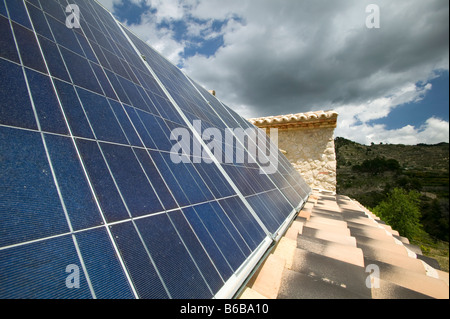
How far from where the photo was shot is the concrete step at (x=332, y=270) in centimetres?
197

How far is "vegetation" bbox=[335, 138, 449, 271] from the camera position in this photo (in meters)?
1.21

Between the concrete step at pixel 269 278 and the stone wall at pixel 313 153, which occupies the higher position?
the stone wall at pixel 313 153

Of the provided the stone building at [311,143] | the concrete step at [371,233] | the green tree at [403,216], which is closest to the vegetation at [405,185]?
the green tree at [403,216]

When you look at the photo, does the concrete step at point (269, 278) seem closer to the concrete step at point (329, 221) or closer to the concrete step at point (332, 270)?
the concrete step at point (332, 270)

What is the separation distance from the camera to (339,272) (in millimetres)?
2174

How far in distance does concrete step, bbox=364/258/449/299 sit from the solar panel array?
1304mm

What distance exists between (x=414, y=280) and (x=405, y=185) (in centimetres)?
3107

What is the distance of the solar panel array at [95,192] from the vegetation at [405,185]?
1.47 meters

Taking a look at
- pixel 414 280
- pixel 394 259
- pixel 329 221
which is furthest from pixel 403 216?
pixel 414 280

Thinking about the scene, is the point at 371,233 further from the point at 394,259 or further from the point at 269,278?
the point at 269,278
